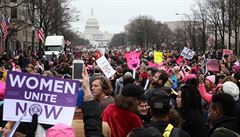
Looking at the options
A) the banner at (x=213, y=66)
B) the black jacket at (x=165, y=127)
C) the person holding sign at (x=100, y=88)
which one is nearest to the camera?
the black jacket at (x=165, y=127)

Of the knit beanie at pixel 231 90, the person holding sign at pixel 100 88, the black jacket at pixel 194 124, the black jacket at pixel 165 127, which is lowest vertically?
the black jacket at pixel 194 124

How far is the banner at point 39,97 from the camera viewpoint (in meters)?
4.83

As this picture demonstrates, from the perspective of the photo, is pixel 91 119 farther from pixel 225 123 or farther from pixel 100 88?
pixel 225 123

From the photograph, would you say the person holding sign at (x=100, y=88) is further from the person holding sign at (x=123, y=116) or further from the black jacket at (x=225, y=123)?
the black jacket at (x=225, y=123)

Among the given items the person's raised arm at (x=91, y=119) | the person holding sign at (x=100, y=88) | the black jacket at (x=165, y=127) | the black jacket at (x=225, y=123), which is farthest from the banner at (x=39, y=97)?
the black jacket at (x=225, y=123)

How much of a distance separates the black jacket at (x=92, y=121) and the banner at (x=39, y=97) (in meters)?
0.19

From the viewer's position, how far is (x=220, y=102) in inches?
238

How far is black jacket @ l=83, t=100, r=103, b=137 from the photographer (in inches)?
193

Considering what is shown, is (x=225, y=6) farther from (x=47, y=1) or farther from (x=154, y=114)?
(x=154, y=114)

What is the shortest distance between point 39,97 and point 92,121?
0.58m

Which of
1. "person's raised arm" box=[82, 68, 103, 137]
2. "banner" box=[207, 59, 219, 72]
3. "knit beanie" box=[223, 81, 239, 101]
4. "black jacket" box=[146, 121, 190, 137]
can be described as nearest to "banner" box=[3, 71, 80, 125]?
"person's raised arm" box=[82, 68, 103, 137]

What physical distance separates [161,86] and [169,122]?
10.9 ft

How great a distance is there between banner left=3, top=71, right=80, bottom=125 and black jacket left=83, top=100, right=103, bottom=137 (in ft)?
0.63

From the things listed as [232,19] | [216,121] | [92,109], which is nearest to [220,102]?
[216,121]
